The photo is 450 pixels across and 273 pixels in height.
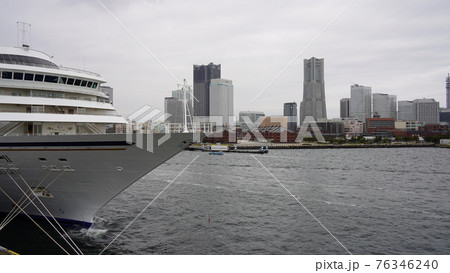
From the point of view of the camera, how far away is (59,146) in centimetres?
1305

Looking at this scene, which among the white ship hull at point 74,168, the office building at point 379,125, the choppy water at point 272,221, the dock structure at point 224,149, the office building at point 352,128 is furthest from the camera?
the office building at point 352,128

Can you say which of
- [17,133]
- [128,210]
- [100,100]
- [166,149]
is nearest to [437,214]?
[166,149]

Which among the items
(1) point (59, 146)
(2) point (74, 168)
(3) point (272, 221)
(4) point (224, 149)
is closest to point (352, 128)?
(4) point (224, 149)

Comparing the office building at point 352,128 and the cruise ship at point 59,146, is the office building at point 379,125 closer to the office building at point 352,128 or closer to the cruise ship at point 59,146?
the office building at point 352,128

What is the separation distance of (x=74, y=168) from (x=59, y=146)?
1.31 m

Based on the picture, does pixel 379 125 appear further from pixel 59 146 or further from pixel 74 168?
pixel 59 146

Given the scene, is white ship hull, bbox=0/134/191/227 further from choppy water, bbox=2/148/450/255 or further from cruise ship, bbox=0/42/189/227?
choppy water, bbox=2/148/450/255

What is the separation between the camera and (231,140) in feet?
370

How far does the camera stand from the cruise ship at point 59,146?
1312 cm

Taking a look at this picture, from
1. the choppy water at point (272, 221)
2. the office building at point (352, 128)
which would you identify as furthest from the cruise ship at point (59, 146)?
the office building at point (352, 128)

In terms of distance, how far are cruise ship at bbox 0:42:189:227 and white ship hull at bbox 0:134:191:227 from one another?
0.04 meters

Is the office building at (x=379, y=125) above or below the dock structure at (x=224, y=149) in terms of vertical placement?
above

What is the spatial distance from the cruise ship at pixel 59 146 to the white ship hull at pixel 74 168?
0.04 meters

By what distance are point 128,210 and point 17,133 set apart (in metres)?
→ 10.1
